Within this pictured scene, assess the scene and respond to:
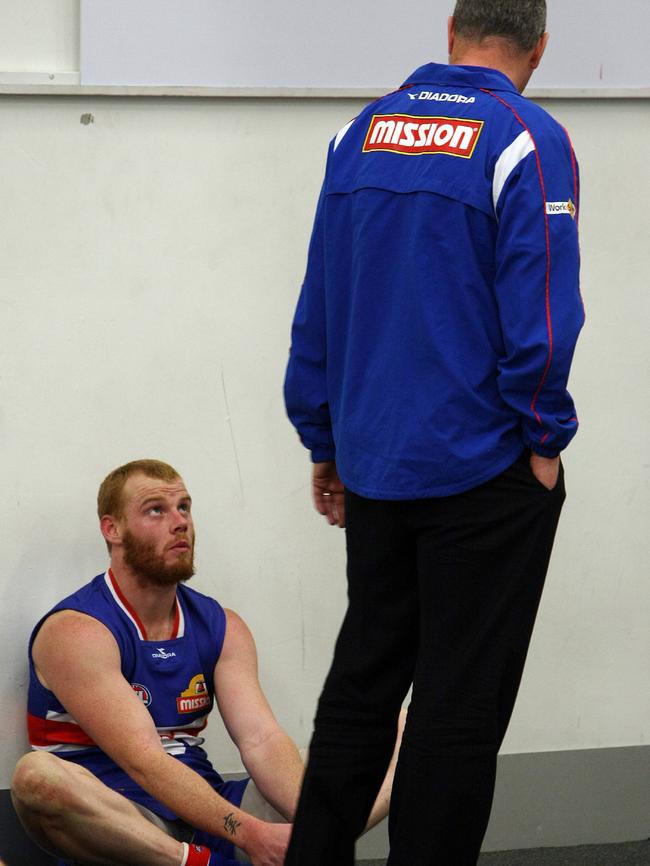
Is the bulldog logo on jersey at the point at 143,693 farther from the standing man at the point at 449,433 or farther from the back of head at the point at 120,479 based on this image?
the standing man at the point at 449,433

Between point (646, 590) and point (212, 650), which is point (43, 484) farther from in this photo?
point (646, 590)

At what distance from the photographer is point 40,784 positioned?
257 centimetres

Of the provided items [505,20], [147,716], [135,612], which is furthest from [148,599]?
[505,20]

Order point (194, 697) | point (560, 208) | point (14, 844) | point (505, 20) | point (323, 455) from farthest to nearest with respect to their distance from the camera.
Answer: point (14, 844) → point (194, 697) → point (323, 455) → point (505, 20) → point (560, 208)

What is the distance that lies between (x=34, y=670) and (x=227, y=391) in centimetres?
78

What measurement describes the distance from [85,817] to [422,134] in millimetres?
1536

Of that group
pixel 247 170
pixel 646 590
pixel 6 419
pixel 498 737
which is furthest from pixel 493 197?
pixel 646 590

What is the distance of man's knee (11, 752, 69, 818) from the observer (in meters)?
2.56

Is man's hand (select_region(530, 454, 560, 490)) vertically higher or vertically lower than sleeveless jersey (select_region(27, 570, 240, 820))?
higher

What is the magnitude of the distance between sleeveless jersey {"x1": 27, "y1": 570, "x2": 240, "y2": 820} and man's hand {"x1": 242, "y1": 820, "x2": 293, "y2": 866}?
1.09 ft

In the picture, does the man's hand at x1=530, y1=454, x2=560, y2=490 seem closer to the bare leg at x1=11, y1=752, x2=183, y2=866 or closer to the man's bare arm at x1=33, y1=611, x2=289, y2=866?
the man's bare arm at x1=33, y1=611, x2=289, y2=866

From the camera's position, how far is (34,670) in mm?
2822

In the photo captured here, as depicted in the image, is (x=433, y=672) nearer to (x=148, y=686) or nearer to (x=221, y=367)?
(x=148, y=686)

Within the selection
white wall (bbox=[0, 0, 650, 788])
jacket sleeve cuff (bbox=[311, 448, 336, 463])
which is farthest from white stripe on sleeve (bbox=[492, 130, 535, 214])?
white wall (bbox=[0, 0, 650, 788])
